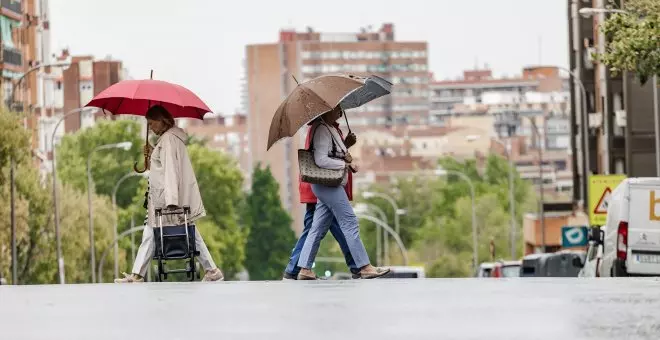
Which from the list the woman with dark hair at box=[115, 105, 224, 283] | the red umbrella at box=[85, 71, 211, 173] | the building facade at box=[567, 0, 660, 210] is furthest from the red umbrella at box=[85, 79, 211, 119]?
the building facade at box=[567, 0, 660, 210]

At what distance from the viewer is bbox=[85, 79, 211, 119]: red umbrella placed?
72.2 feet

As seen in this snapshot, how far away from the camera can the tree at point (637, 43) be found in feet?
108

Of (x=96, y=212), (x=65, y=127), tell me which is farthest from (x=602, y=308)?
(x=65, y=127)

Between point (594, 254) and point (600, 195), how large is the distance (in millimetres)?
14289

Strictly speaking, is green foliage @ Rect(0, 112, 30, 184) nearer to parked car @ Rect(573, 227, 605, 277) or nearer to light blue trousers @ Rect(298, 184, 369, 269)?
parked car @ Rect(573, 227, 605, 277)

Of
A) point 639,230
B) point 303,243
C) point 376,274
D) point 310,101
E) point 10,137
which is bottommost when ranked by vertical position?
point 376,274

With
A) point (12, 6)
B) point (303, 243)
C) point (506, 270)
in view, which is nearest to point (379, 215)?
point (12, 6)

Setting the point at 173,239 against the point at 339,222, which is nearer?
the point at 173,239

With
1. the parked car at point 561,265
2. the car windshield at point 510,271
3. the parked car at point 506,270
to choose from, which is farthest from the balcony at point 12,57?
the parked car at point 561,265

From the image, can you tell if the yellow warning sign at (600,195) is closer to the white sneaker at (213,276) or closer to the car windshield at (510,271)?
the car windshield at (510,271)

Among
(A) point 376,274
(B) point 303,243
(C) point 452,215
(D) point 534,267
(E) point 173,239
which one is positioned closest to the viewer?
(A) point 376,274

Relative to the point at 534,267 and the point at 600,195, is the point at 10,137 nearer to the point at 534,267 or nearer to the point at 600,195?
the point at 534,267

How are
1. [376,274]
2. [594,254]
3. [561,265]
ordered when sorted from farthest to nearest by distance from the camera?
1. [561,265]
2. [594,254]
3. [376,274]

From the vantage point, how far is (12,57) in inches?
4250
